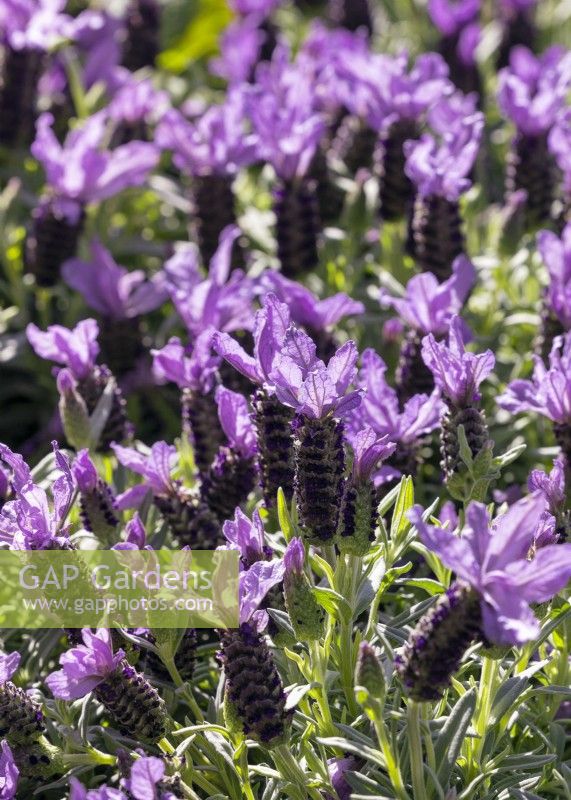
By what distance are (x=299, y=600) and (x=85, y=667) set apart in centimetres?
30

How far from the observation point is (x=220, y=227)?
9.02 ft

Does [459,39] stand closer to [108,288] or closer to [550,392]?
[108,288]

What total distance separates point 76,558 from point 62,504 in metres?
0.08

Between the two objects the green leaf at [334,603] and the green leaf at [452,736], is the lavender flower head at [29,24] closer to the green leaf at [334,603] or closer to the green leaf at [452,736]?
the green leaf at [334,603]

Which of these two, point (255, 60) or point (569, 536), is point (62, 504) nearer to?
point (569, 536)

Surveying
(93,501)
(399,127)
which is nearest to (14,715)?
(93,501)

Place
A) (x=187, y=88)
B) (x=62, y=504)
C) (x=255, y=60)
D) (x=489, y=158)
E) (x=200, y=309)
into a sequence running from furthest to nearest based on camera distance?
(x=187, y=88) < (x=255, y=60) < (x=489, y=158) < (x=200, y=309) < (x=62, y=504)

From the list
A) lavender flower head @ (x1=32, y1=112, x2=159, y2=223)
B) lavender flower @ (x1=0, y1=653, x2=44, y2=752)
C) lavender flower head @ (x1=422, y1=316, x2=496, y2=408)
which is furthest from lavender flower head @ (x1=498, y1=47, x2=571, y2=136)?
lavender flower @ (x1=0, y1=653, x2=44, y2=752)

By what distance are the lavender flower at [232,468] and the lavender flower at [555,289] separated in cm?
69

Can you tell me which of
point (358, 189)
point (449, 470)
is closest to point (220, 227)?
point (358, 189)

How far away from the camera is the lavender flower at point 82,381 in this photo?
201cm

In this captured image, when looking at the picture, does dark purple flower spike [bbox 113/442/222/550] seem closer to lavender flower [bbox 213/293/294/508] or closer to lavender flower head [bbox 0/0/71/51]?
lavender flower [bbox 213/293/294/508]

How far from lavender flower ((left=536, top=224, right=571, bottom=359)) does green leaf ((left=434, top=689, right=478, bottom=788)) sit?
910mm

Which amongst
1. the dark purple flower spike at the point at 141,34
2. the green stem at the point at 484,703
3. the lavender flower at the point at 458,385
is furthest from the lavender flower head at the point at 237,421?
the dark purple flower spike at the point at 141,34
